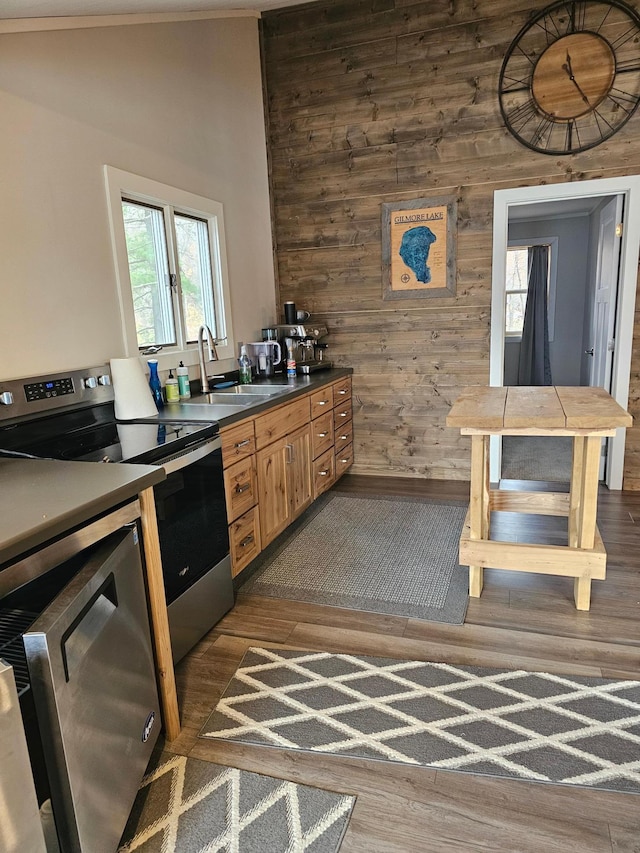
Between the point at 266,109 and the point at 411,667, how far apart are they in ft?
12.9

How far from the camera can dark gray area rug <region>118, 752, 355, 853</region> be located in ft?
4.43

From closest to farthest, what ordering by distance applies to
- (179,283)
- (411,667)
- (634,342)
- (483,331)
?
(411,667)
(179,283)
(634,342)
(483,331)

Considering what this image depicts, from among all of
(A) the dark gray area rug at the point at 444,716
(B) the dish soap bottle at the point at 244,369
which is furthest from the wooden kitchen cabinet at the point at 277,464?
(A) the dark gray area rug at the point at 444,716

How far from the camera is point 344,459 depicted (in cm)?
409

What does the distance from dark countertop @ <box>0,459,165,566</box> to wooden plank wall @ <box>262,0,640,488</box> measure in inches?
A: 111

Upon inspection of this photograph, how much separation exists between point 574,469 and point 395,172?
246 centimetres

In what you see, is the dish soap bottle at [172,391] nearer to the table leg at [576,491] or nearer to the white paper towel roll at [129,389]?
the white paper towel roll at [129,389]

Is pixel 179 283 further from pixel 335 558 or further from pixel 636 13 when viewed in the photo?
pixel 636 13

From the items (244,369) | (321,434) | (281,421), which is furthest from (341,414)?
(281,421)

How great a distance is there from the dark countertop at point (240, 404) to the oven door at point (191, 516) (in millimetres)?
199

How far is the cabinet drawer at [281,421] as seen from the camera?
2.68m

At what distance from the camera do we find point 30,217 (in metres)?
2.09

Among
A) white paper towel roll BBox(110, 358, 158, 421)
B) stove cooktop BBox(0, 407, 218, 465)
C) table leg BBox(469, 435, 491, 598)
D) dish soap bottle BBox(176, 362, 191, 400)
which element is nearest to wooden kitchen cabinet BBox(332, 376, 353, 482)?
dish soap bottle BBox(176, 362, 191, 400)

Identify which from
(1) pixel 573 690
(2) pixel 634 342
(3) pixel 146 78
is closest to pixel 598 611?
(1) pixel 573 690
